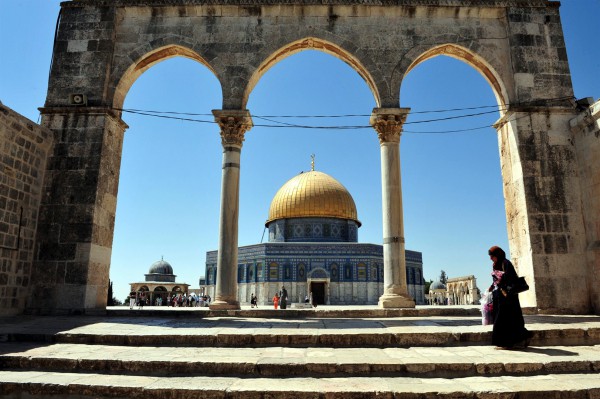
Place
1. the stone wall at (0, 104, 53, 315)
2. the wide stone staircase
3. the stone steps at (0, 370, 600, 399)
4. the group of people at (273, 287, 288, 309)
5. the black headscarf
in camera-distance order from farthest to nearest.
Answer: the group of people at (273, 287, 288, 309) < the stone wall at (0, 104, 53, 315) < the black headscarf < the wide stone staircase < the stone steps at (0, 370, 600, 399)

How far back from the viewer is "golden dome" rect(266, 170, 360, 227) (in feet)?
101

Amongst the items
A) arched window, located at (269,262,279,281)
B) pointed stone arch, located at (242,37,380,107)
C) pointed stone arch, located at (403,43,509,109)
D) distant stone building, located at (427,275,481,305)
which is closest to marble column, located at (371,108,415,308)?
pointed stone arch, located at (242,37,380,107)

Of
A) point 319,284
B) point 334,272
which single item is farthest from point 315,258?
point 319,284

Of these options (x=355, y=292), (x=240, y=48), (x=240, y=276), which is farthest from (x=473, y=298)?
(x=240, y=48)

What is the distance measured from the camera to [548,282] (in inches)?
323

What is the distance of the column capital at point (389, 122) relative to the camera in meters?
9.05

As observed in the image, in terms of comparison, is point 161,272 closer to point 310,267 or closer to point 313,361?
point 310,267

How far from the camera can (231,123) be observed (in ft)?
29.8

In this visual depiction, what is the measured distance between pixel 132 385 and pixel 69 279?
565cm

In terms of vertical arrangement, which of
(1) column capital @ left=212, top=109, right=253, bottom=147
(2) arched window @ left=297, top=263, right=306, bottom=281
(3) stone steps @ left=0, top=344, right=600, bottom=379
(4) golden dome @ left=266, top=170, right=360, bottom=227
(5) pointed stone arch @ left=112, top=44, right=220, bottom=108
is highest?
(4) golden dome @ left=266, top=170, right=360, bottom=227

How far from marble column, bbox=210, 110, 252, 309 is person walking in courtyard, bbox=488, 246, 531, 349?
5160 millimetres

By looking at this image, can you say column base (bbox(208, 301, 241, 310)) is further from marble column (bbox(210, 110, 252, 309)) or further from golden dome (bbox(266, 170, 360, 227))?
golden dome (bbox(266, 170, 360, 227))

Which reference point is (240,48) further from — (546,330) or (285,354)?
(546,330)

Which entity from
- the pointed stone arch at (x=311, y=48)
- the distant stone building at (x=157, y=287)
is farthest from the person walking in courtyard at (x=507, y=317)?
the distant stone building at (x=157, y=287)
